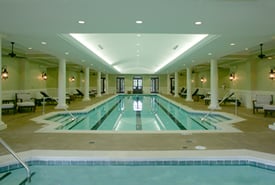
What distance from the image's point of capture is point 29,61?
645 inches

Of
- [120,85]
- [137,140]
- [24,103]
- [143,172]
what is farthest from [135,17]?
[120,85]

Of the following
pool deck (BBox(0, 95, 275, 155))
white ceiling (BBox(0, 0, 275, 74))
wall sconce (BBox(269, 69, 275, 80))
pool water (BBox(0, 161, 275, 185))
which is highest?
white ceiling (BBox(0, 0, 275, 74))

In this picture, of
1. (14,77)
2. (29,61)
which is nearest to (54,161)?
(14,77)

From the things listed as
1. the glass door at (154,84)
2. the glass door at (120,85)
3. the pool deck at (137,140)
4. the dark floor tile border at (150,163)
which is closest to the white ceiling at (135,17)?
the pool deck at (137,140)

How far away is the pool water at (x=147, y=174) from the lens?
4449 mm

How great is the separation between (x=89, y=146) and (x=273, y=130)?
5461 mm

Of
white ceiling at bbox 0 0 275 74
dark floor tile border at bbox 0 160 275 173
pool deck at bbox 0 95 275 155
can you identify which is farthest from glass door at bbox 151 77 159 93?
dark floor tile border at bbox 0 160 275 173

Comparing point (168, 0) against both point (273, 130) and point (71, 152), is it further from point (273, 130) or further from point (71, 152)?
point (273, 130)

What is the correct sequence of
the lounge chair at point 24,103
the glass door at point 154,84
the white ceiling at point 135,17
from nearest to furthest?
the white ceiling at point 135,17 → the lounge chair at point 24,103 → the glass door at point 154,84

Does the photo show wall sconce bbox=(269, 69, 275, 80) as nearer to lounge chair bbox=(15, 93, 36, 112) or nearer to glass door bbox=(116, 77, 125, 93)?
lounge chair bbox=(15, 93, 36, 112)

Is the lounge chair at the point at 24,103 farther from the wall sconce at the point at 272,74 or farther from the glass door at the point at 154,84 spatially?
the glass door at the point at 154,84

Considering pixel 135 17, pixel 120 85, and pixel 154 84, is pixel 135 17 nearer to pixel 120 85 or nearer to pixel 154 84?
pixel 120 85

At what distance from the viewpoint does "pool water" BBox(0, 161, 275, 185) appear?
445 cm

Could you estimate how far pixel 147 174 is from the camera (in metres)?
4.66
